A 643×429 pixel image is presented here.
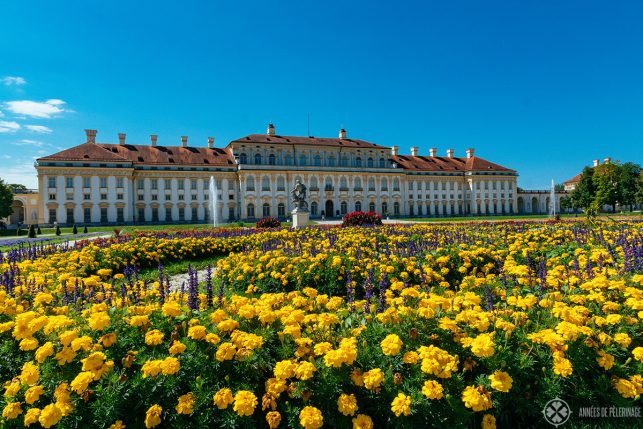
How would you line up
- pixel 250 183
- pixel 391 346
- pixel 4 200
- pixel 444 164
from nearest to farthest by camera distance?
1. pixel 391 346
2. pixel 4 200
3. pixel 250 183
4. pixel 444 164

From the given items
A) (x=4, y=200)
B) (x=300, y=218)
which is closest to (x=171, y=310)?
(x=300, y=218)


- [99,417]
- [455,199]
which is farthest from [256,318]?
[455,199]

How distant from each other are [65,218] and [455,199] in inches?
2614

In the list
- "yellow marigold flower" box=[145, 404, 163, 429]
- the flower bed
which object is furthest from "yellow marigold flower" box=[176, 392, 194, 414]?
"yellow marigold flower" box=[145, 404, 163, 429]

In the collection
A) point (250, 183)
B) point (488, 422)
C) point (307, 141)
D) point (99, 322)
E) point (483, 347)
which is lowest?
point (488, 422)

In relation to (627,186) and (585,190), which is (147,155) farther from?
(627,186)

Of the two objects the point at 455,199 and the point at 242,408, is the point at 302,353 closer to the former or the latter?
the point at 242,408

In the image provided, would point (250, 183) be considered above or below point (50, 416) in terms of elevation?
above

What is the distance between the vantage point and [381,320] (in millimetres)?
3248

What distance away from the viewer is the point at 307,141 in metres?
63.8

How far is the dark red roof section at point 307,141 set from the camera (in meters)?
60.2

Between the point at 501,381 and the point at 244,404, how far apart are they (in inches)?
67.5

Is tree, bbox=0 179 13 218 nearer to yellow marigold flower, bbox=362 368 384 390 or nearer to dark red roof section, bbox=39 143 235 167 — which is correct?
dark red roof section, bbox=39 143 235 167

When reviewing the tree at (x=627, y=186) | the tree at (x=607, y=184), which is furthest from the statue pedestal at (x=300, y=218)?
the tree at (x=627, y=186)
